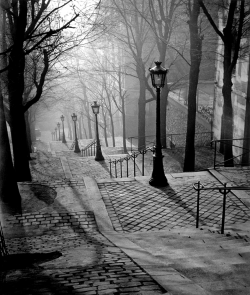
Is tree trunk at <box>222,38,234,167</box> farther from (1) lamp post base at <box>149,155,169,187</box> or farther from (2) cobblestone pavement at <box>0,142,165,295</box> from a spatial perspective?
(2) cobblestone pavement at <box>0,142,165,295</box>

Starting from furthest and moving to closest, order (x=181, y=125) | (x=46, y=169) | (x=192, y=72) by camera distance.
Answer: (x=181, y=125)
(x=46, y=169)
(x=192, y=72)

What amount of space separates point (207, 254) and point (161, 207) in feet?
10.3

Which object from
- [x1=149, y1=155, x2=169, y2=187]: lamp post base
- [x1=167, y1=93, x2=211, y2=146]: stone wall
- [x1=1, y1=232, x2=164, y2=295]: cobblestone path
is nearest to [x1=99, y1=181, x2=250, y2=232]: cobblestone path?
[x1=149, y1=155, x2=169, y2=187]: lamp post base

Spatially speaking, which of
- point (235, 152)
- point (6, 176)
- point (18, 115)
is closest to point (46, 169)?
point (18, 115)

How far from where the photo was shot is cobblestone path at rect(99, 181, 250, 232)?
8031 millimetres

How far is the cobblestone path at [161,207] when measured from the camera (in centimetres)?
803

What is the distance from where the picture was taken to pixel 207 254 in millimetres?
5805

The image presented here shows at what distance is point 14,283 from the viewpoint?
458 cm

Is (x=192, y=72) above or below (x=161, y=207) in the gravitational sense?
above

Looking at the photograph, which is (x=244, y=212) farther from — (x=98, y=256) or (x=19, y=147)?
(x=19, y=147)

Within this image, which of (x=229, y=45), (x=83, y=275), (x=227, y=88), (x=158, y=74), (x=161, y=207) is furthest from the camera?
(x=227, y=88)

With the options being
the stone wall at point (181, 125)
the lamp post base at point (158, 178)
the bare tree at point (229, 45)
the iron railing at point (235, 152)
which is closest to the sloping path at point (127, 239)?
the lamp post base at point (158, 178)

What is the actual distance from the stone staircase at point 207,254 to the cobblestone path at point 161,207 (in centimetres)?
55

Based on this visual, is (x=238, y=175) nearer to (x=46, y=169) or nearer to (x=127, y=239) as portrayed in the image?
(x=127, y=239)
